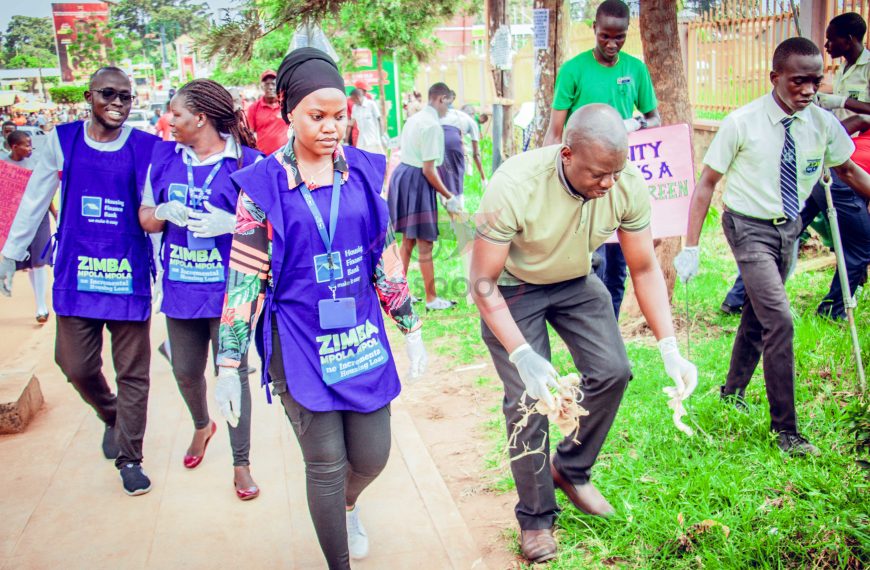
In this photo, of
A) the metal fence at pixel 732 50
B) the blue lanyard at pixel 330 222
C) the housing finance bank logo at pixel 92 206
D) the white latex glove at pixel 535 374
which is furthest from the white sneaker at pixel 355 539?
the metal fence at pixel 732 50

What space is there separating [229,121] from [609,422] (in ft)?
7.72

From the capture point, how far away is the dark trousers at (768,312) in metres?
3.90

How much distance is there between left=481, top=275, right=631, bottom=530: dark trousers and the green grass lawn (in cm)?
29

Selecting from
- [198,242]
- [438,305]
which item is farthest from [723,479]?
[438,305]

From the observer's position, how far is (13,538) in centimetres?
380

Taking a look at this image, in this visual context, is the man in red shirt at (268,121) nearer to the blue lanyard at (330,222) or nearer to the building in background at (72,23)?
the building in background at (72,23)

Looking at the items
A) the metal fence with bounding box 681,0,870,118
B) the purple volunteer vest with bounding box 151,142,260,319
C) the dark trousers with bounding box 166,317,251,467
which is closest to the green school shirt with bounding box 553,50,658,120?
the purple volunteer vest with bounding box 151,142,260,319

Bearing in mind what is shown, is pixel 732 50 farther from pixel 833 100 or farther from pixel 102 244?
pixel 102 244

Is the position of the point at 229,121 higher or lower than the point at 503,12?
lower

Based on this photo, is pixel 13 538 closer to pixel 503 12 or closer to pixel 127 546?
pixel 127 546

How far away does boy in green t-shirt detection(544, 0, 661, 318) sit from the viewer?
4.99 meters

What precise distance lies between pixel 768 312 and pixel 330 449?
231 cm

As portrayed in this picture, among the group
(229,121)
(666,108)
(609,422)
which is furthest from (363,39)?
(609,422)

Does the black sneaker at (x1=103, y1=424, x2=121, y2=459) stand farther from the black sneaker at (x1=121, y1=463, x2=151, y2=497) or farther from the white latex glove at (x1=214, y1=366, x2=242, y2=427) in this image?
the white latex glove at (x1=214, y1=366, x2=242, y2=427)
